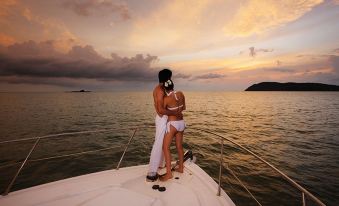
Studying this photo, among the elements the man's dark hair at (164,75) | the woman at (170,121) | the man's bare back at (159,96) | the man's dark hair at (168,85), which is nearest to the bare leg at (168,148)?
the woman at (170,121)

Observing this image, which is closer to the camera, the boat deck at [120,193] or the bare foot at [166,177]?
the boat deck at [120,193]

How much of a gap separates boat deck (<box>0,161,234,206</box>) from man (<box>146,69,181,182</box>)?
0.25 m

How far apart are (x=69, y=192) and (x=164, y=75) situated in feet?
8.67

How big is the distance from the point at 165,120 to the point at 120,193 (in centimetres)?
156

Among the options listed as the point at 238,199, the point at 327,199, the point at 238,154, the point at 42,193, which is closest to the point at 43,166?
the point at 42,193

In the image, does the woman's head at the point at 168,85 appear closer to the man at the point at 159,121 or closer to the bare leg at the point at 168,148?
the man at the point at 159,121

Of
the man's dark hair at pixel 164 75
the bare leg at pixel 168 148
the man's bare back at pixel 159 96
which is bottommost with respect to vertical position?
the bare leg at pixel 168 148

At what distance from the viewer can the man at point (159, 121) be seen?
4102mm

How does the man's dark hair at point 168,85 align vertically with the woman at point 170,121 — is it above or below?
above

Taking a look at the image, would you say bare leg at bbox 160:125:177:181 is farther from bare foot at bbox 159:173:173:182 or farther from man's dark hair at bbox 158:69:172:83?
man's dark hair at bbox 158:69:172:83

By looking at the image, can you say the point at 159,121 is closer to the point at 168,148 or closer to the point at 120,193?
the point at 168,148

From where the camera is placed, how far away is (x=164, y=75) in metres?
4.10

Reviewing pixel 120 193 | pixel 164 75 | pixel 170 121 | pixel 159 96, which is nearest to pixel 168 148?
pixel 170 121

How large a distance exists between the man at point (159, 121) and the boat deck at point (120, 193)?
0.82 ft
